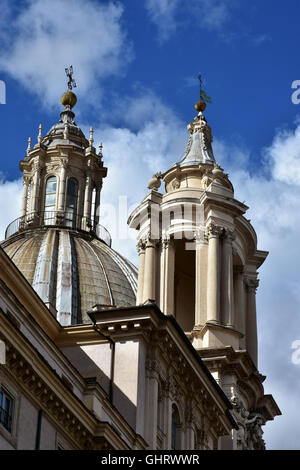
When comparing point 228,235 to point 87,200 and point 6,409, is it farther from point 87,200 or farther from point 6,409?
point 6,409

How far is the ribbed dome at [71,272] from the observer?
265ft

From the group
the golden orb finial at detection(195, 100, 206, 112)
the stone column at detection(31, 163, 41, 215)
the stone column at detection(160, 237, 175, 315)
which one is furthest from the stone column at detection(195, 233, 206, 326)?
the stone column at detection(31, 163, 41, 215)

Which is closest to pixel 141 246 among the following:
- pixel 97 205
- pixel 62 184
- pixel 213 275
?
pixel 213 275

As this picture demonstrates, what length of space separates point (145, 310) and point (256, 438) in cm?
1845

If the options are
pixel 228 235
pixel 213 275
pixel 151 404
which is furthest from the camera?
pixel 228 235

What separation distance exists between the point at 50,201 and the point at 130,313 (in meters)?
47.7

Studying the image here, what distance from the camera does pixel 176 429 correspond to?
50.8 metres

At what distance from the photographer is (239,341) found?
6569 cm

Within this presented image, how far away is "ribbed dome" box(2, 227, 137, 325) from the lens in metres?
80.8
